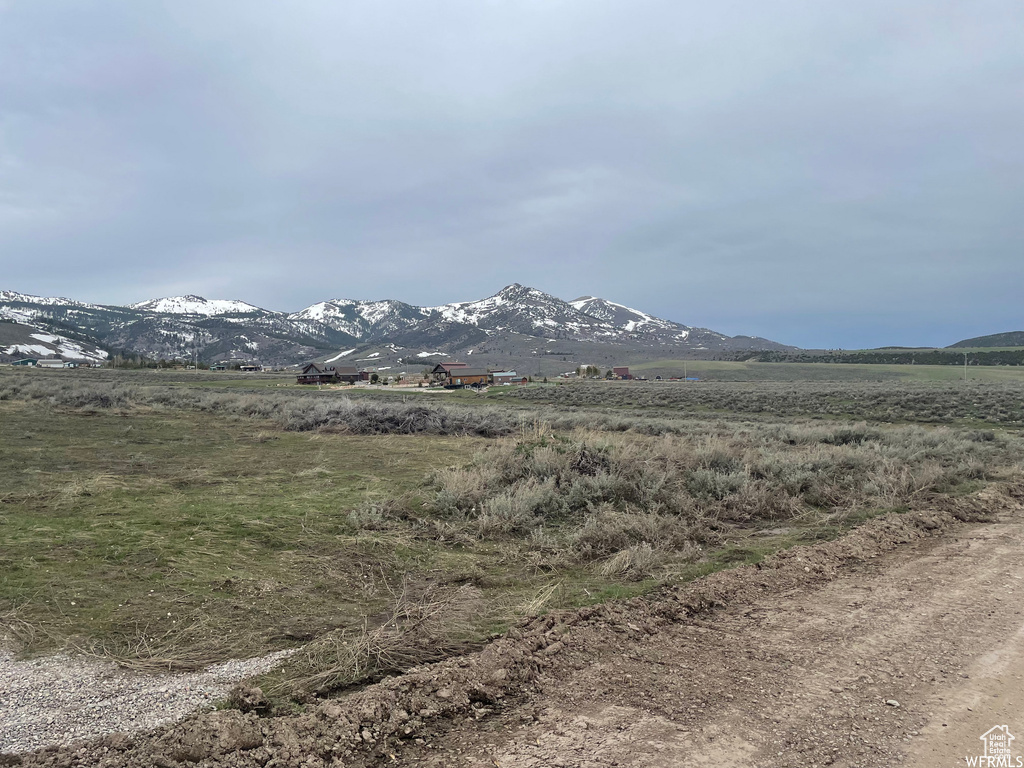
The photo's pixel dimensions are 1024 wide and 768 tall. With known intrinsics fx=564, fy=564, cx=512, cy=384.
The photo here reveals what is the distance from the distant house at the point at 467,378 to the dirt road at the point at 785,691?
68.8m

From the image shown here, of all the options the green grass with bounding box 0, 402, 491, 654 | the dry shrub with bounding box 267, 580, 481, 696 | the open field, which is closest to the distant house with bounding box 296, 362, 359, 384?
the open field

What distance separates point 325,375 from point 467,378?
2345 cm

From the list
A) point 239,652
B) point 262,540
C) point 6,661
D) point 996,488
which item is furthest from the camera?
point 996,488

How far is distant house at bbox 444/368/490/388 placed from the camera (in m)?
75.6

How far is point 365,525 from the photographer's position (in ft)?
28.3

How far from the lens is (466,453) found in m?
16.5

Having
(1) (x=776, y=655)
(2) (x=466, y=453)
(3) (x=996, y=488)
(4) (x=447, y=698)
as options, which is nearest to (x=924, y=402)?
(3) (x=996, y=488)

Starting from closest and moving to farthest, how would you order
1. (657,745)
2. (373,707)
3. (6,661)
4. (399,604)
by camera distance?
(657,745)
(373,707)
(6,661)
(399,604)

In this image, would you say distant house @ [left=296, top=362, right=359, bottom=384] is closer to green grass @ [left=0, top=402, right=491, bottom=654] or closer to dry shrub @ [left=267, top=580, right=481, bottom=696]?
green grass @ [left=0, top=402, right=491, bottom=654]

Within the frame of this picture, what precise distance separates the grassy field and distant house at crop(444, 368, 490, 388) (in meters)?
56.5

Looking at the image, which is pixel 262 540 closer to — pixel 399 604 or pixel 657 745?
pixel 399 604

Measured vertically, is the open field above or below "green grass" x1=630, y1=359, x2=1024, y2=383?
below

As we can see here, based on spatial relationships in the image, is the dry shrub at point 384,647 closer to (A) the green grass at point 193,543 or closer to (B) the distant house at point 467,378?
(A) the green grass at point 193,543

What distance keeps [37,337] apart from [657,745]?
249 m
